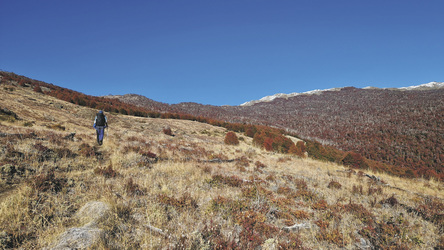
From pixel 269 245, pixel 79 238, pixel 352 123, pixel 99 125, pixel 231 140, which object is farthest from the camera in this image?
pixel 352 123

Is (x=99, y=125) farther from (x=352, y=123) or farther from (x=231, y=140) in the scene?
(x=352, y=123)

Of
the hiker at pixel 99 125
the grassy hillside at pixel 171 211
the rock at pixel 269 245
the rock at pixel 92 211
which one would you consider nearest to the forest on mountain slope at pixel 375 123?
the grassy hillside at pixel 171 211

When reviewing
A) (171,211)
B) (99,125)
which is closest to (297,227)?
(171,211)

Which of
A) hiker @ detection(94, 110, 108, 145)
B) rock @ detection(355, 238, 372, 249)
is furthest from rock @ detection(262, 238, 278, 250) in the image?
hiker @ detection(94, 110, 108, 145)

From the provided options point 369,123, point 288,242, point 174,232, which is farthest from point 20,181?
point 369,123

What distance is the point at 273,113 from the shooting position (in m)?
108

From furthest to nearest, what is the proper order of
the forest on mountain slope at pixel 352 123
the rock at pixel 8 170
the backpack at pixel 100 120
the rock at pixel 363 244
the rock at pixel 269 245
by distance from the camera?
the forest on mountain slope at pixel 352 123 < the backpack at pixel 100 120 < the rock at pixel 8 170 < the rock at pixel 363 244 < the rock at pixel 269 245

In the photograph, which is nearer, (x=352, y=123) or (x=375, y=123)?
(x=375, y=123)

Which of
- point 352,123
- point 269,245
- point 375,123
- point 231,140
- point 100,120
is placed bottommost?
point 269,245

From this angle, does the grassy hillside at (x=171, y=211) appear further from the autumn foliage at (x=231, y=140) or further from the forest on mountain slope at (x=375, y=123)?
the forest on mountain slope at (x=375, y=123)

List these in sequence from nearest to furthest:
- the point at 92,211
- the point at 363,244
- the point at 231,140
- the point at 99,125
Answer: the point at 92,211 < the point at 363,244 < the point at 99,125 < the point at 231,140

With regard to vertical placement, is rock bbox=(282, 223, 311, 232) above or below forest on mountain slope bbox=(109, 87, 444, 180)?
below

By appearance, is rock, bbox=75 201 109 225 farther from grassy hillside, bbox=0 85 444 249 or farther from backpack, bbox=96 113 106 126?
backpack, bbox=96 113 106 126

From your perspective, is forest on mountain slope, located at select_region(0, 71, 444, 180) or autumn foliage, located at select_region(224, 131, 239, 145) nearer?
autumn foliage, located at select_region(224, 131, 239, 145)
